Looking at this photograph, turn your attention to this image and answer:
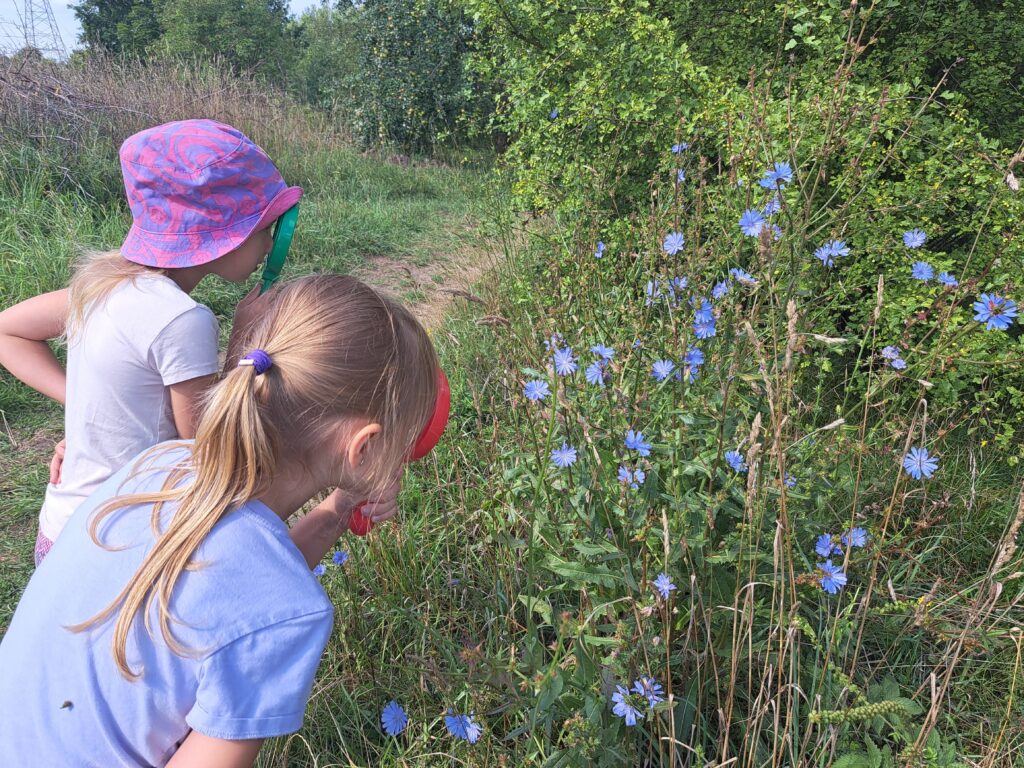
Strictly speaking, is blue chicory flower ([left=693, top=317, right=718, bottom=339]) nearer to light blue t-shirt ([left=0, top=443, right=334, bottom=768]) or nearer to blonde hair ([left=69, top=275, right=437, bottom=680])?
blonde hair ([left=69, top=275, right=437, bottom=680])

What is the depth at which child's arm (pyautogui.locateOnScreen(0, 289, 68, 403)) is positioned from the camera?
5.62ft

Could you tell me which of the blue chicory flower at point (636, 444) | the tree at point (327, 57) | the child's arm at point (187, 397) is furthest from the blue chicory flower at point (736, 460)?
the tree at point (327, 57)

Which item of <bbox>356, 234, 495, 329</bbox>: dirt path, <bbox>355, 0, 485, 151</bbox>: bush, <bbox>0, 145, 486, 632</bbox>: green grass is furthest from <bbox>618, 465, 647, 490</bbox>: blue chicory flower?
<bbox>355, 0, 485, 151</bbox>: bush

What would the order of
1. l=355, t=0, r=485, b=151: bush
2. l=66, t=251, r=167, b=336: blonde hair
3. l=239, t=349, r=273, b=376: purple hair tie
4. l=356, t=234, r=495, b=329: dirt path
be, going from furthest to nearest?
l=355, t=0, r=485, b=151: bush, l=356, t=234, r=495, b=329: dirt path, l=66, t=251, r=167, b=336: blonde hair, l=239, t=349, r=273, b=376: purple hair tie

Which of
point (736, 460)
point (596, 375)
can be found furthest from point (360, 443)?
point (736, 460)

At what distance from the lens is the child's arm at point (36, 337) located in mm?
1714

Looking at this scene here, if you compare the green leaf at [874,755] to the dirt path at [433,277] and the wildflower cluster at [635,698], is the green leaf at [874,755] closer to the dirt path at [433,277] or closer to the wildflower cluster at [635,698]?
the wildflower cluster at [635,698]

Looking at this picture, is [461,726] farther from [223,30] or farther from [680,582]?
[223,30]

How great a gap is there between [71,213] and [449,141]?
7.06 metres

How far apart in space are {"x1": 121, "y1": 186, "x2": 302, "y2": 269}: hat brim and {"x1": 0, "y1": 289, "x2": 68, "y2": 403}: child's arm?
9.3 inches

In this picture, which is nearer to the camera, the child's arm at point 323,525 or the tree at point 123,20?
the child's arm at point 323,525

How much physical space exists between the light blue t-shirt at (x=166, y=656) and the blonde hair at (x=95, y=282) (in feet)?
2.30

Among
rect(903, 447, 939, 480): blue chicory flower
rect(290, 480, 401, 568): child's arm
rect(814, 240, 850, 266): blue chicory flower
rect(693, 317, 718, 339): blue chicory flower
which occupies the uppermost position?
rect(814, 240, 850, 266): blue chicory flower

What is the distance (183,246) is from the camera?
5.30 feet
